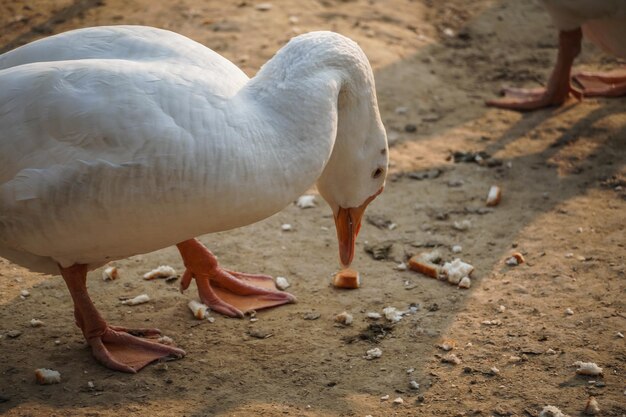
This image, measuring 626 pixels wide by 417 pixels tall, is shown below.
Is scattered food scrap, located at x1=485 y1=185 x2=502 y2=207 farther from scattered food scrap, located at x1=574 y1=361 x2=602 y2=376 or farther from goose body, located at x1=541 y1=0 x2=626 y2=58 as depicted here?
scattered food scrap, located at x1=574 y1=361 x2=602 y2=376

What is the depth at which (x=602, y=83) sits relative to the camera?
24.8ft

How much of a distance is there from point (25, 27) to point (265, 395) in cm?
553

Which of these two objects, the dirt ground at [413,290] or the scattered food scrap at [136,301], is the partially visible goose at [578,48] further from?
the scattered food scrap at [136,301]

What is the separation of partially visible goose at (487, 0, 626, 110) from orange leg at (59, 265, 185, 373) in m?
4.21

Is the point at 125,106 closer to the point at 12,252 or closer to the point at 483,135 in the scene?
the point at 12,252

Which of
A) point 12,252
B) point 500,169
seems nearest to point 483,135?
point 500,169

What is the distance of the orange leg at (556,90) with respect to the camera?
700cm

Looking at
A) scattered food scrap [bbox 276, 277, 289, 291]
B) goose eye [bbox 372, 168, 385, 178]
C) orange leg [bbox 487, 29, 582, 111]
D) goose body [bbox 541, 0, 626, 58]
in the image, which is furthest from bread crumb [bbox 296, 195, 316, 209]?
goose body [bbox 541, 0, 626, 58]

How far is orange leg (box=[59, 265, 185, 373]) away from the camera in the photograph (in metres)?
4.18

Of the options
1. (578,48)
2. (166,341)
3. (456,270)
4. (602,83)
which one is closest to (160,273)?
(166,341)

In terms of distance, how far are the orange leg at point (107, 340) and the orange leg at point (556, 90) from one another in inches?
168

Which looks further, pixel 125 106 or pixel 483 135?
pixel 483 135

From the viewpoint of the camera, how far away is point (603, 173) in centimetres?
630

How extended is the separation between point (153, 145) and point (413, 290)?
2056mm
